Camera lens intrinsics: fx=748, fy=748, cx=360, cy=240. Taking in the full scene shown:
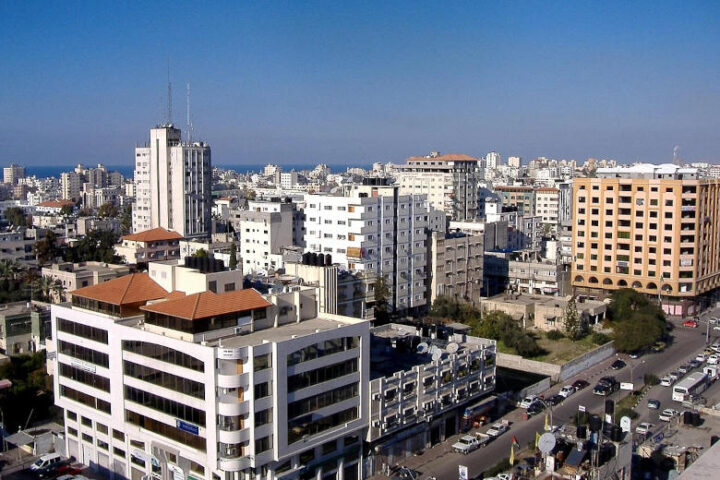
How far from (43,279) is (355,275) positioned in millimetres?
19433

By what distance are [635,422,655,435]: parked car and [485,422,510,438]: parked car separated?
15.3 feet

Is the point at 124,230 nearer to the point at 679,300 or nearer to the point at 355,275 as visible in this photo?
the point at 355,275

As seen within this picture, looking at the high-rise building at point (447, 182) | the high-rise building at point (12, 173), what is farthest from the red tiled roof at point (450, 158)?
the high-rise building at point (12, 173)

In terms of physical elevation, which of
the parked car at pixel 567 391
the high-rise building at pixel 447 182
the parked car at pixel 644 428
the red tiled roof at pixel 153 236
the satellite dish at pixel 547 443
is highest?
the high-rise building at pixel 447 182

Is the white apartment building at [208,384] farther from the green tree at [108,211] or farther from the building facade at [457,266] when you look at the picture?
the green tree at [108,211]

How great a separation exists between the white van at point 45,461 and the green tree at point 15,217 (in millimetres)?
69283

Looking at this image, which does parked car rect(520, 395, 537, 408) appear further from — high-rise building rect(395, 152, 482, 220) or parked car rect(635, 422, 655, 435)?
high-rise building rect(395, 152, 482, 220)

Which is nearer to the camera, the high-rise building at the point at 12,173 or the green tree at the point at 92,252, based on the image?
the green tree at the point at 92,252

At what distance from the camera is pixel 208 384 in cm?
1941

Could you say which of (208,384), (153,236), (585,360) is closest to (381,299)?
(585,360)

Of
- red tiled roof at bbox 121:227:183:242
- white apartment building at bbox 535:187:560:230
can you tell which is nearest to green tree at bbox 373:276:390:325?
red tiled roof at bbox 121:227:183:242

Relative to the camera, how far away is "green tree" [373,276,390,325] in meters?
39.2

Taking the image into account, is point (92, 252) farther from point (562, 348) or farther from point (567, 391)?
point (567, 391)

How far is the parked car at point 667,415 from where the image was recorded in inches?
1116
